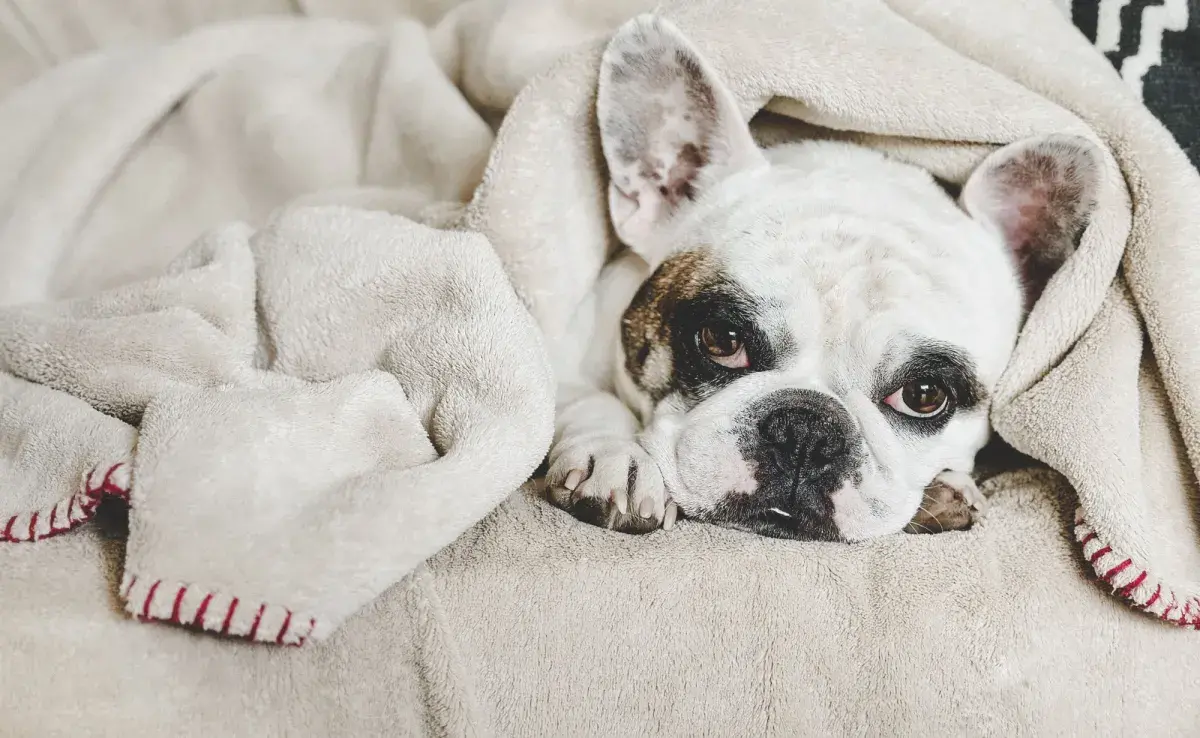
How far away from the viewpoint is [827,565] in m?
0.88

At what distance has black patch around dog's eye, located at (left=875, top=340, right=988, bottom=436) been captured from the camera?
1.05 m

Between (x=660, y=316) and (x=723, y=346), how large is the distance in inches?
3.7

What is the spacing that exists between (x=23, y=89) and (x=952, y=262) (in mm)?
1557

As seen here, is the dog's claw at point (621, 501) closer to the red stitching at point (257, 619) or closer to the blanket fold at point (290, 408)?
the blanket fold at point (290, 408)

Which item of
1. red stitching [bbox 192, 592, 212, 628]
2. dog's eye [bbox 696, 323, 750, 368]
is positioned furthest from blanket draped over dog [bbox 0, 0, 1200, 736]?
dog's eye [bbox 696, 323, 750, 368]

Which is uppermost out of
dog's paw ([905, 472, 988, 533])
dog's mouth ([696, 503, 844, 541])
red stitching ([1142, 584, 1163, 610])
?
red stitching ([1142, 584, 1163, 610])

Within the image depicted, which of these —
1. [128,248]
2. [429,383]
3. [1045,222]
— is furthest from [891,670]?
[128,248]

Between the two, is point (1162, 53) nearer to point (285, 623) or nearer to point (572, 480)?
point (572, 480)

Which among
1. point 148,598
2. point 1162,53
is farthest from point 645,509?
point 1162,53

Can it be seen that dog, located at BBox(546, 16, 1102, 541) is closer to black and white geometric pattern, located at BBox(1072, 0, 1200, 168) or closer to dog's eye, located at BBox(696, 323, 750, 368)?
dog's eye, located at BBox(696, 323, 750, 368)

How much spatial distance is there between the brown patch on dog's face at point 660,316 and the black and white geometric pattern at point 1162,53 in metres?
0.75

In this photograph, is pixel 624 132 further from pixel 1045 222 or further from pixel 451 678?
pixel 451 678

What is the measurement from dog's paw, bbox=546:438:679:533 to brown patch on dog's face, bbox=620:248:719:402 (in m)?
0.15

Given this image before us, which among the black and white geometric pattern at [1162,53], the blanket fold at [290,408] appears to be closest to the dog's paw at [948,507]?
the blanket fold at [290,408]
